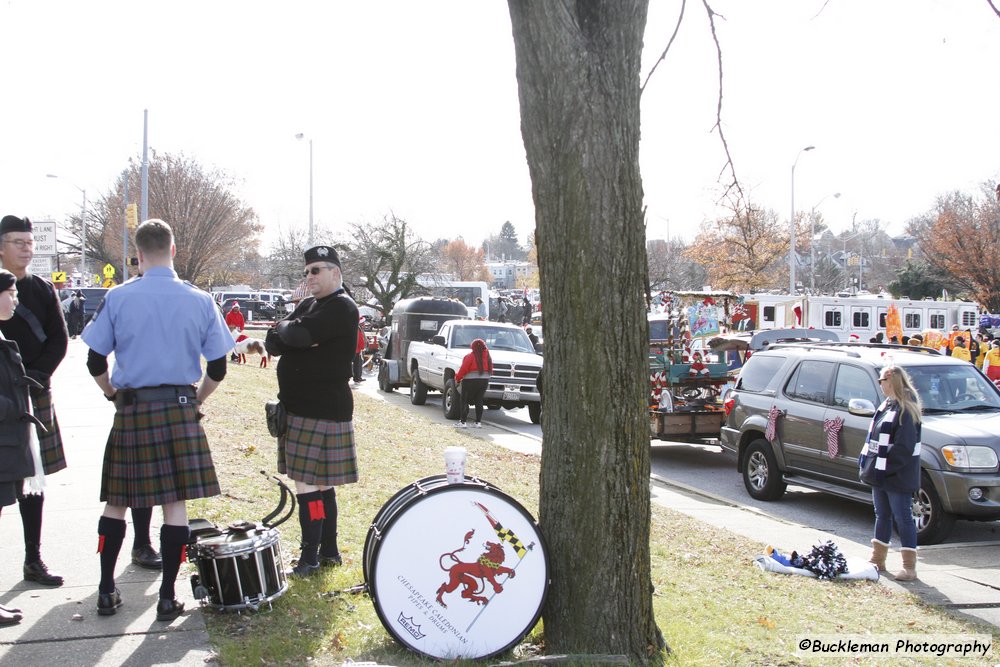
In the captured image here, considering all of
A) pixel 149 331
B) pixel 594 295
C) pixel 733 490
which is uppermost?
pixel 594 295

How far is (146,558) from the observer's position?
17.3 ft

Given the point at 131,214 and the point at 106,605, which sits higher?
the point at 131,214

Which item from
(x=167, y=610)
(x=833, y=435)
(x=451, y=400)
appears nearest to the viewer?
(x=167, y=610)

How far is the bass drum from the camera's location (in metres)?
4.15

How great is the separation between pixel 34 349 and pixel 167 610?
1.72 metres

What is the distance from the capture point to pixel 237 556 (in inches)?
177

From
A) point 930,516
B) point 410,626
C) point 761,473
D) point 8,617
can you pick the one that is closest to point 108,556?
point 8,617

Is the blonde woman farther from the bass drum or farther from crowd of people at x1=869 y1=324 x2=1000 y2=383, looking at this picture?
crowd of people at x1=869 y1=324 x2=1000 y2=383

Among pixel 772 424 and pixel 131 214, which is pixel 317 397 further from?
pixel 131 214

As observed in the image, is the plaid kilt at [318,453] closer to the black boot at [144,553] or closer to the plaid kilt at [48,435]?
the black boot at [144,553]

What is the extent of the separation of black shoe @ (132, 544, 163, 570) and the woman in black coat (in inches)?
33.8

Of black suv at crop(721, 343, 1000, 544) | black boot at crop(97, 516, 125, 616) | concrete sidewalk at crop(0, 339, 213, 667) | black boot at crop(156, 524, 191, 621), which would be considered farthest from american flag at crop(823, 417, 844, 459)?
black boot at crop(97, 516, 125, 616)

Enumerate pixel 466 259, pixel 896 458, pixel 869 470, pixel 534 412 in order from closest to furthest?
pixel 896 458
pixel 869 470
pixel 534 412
pixel 466 259

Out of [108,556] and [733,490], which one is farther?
[733,490]
